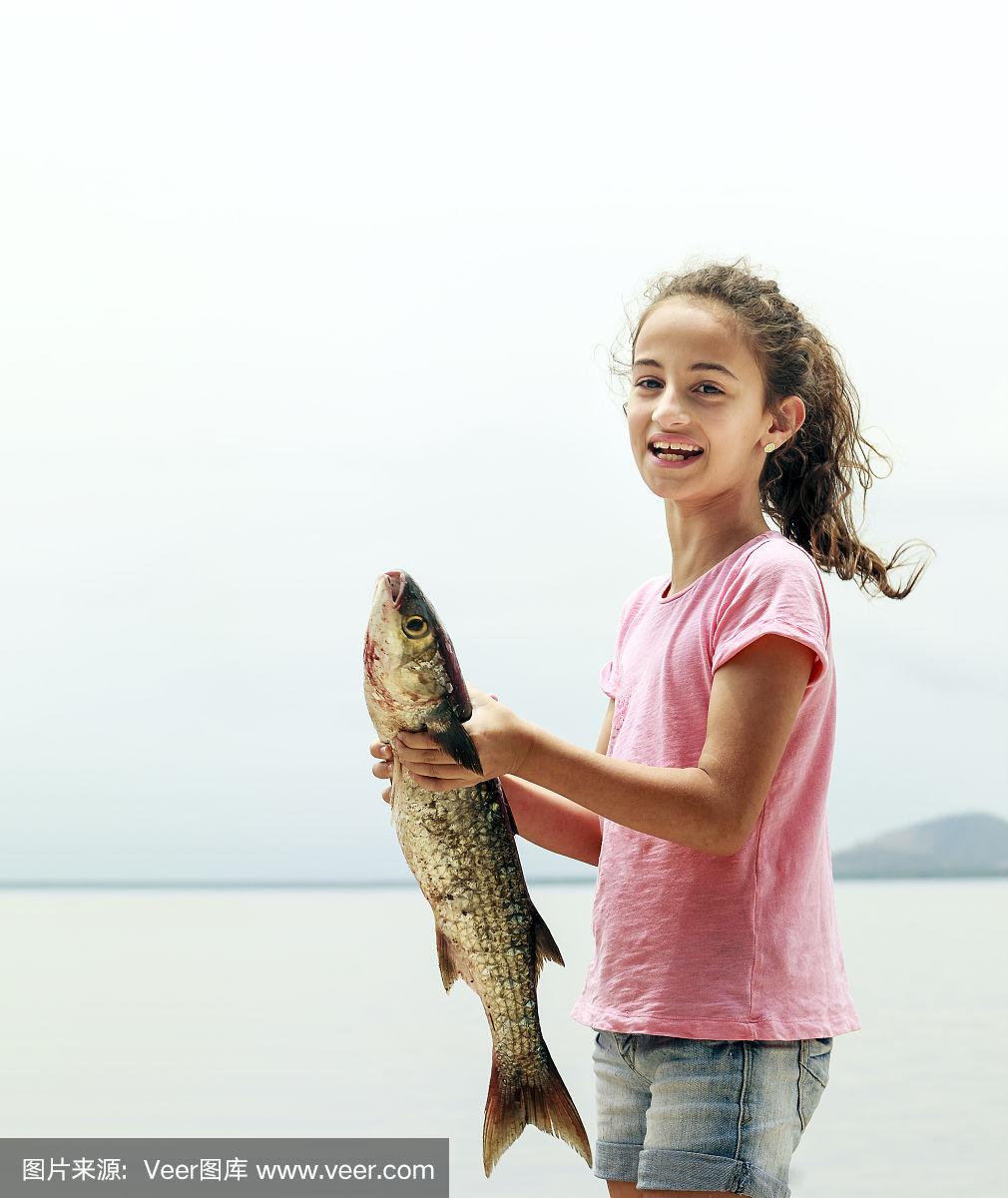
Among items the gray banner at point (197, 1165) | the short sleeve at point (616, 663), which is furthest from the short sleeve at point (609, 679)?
the gray banner at point (197, 1165)

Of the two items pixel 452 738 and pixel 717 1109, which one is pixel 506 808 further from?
pixel 717 1109

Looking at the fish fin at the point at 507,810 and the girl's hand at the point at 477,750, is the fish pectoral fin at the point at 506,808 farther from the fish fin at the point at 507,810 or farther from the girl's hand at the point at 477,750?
the girl's hand at the point at 477,750

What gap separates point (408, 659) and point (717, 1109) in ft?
2.33

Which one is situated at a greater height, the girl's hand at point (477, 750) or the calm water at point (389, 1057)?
the girl's hand at point (477, 750)

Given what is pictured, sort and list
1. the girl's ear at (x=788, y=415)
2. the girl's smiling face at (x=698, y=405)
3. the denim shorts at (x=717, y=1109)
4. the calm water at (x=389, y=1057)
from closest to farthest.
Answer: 1. the denim shorts at (x=717, y=1109)
2. the girl's smiling face at (x=698, y=405)
3. the girl's ear at (x=788, y=415)
4. the calm water at (x=389, y=1057)

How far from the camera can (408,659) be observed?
→ 188 centimetres

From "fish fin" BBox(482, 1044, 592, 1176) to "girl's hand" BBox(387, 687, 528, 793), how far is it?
1.71ft

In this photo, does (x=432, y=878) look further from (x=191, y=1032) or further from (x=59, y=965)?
(x=59, y=965)

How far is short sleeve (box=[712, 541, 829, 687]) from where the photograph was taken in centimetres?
187

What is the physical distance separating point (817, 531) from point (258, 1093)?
4915 millimetres

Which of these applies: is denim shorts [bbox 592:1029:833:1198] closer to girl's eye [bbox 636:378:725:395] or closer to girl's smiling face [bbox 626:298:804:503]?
girl's smiling face [bbox 626:298:804:503]

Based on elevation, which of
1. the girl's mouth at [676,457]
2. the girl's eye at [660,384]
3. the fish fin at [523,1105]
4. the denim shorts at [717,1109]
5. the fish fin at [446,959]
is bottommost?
the fish fin at [523,1105]

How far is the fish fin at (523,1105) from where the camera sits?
2.14m

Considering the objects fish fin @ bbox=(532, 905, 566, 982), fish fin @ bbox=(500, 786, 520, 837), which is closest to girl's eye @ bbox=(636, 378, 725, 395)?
fish fin @ bbox=(500, 786, 520, 837)
